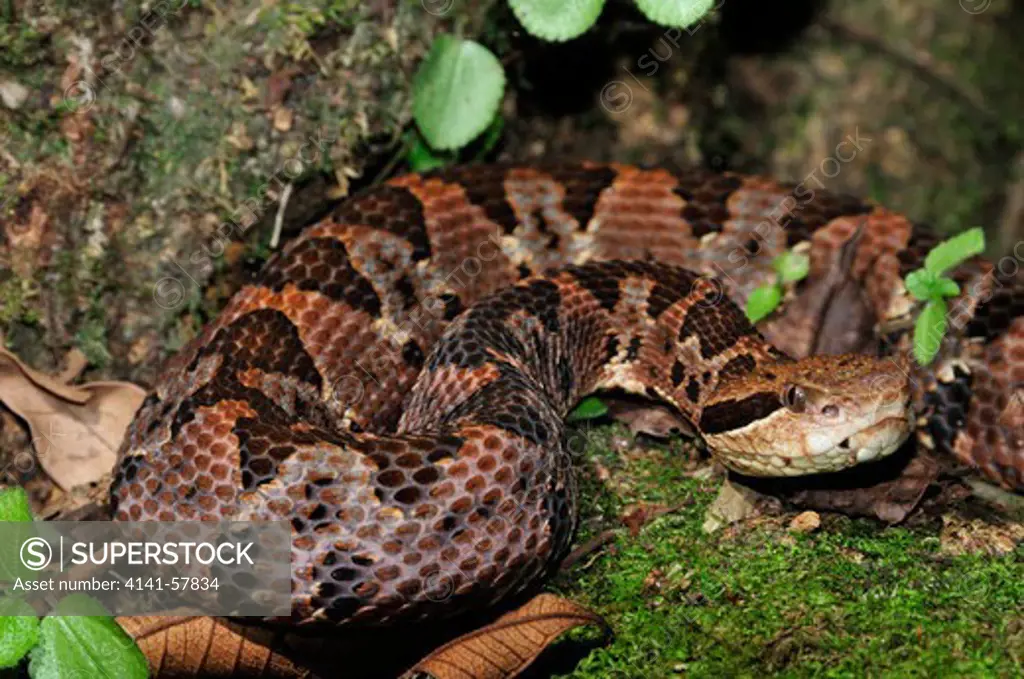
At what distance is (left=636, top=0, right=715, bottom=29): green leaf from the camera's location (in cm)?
449

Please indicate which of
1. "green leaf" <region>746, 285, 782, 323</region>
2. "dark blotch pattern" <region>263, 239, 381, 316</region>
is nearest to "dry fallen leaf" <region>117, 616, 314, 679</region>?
"dark blotch pattern" <region>263, 239, 381, 316</region>

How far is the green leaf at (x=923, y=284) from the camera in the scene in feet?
15.1

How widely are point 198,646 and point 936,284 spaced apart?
3.16 m

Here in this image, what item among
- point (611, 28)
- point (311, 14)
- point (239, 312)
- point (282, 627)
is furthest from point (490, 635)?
point (611, 28)

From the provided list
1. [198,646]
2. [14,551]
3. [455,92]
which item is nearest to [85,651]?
[198,646]

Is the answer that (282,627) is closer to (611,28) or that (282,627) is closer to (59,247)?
(59,247)

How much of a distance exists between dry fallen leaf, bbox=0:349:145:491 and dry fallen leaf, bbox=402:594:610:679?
1.89m

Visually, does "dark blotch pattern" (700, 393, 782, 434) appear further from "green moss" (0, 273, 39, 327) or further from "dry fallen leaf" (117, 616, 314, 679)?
"green moss" (0, 273, 39, 327)

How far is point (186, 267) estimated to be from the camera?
17.1 ft

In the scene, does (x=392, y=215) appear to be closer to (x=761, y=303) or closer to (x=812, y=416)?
(x=761, y=303)

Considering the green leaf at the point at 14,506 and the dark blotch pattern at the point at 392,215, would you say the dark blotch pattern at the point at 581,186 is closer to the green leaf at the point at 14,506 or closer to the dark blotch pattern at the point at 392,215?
the dark blotch pattern at the point at 392,215

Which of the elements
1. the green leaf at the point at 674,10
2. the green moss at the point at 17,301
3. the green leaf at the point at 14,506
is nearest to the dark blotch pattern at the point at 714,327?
the green leaf at the point at 674,10

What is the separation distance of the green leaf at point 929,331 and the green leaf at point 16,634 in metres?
3.37

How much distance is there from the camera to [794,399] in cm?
423
